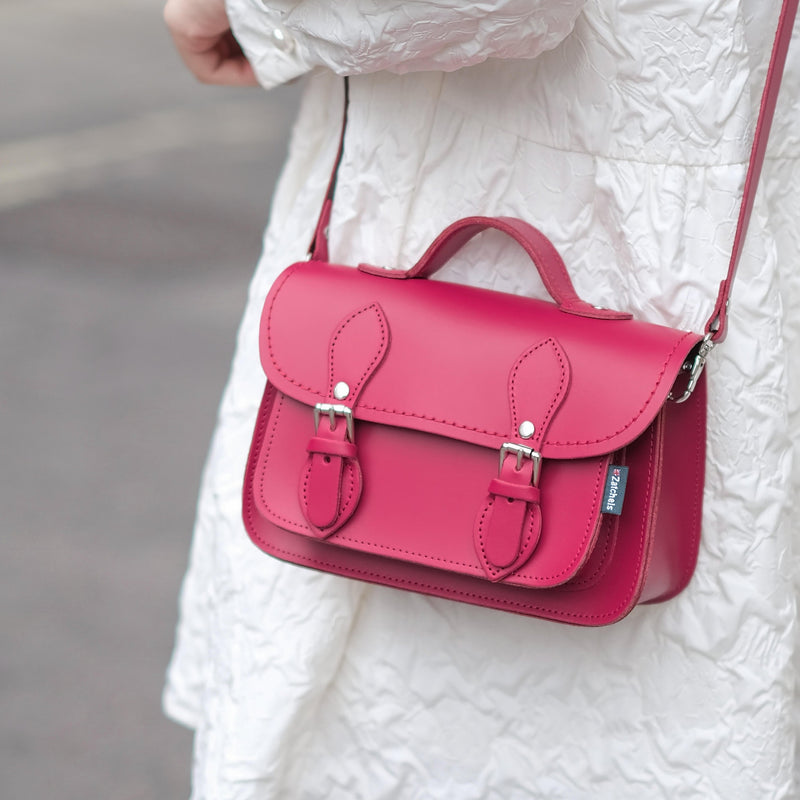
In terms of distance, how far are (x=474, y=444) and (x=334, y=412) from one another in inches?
4.6

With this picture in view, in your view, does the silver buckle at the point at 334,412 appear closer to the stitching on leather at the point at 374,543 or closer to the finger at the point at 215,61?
the stitching on leather at the point at 374,543

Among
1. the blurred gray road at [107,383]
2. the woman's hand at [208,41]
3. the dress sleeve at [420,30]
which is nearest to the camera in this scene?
the dress sleeve at [420,30]

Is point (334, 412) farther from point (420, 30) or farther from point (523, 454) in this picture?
point (420, 30)

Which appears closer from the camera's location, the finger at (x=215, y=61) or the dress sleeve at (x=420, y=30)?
the dress sleeve at (x=420, y=30)

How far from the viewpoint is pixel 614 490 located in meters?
0.88

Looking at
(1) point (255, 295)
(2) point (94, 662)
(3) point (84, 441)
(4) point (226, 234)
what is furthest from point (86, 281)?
(1) point (255, 295)

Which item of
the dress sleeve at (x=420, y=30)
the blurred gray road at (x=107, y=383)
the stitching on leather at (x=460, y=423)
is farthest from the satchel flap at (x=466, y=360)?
the blurred gray road at (x=107, y=383)

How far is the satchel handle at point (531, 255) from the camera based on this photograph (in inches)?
36.0

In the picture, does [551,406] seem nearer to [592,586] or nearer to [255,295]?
[592,586]

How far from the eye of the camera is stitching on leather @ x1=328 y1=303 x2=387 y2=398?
3.11ft

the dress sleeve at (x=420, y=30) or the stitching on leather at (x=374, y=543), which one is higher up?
the dress sleeve at (x=420, y=30)

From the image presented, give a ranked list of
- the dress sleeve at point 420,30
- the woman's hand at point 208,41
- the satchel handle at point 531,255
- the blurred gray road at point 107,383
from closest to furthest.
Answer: the dress sleeve at point 420,30 → the satchel handle at point 531,255 → the woman's hand at point 208,41 → the blurred gray road at point 107,383

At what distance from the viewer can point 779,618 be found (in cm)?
95

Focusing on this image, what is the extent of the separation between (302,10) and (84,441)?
2017 mm
